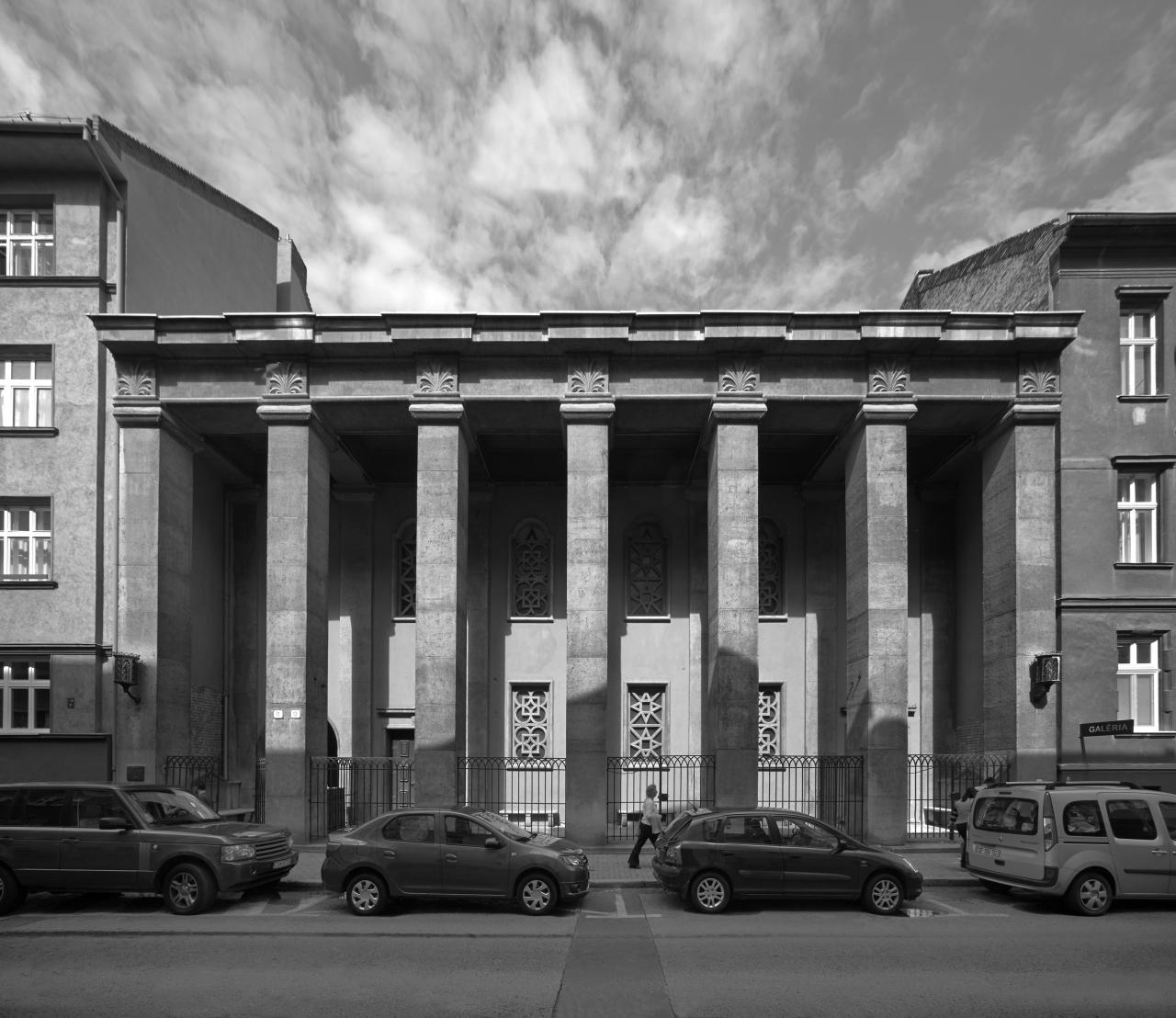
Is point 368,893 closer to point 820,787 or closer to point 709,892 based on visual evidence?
point 709,892

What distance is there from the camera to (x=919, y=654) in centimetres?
2419

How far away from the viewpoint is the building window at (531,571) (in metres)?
24.8

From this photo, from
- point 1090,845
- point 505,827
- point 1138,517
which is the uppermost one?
point 1138,517

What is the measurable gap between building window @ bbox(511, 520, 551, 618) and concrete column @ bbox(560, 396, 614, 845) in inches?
232

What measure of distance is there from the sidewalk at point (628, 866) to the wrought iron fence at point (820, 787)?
1.49 metres

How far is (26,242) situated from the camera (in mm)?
19766

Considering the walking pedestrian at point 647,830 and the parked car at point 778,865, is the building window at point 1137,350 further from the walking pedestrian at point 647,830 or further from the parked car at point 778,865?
the walking pedestrian at point 647,830

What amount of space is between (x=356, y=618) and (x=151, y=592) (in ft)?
19.6

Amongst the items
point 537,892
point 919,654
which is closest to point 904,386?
point 919,654

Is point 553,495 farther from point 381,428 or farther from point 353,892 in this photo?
point 353,892

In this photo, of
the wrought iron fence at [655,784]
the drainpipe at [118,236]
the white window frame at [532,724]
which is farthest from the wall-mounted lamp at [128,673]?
the wrought iron fence at [655,784]

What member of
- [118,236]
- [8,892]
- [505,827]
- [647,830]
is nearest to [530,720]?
[647,830]

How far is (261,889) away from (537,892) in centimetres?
463

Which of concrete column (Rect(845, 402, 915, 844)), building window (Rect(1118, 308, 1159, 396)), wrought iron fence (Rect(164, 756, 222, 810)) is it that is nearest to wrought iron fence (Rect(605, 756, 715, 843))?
concrete column (Rect(845, 402, 915, 844))
